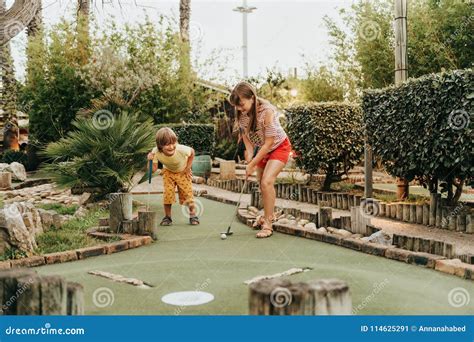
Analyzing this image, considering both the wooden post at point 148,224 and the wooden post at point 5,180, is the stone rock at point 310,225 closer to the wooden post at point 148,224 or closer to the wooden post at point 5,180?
the wooden post at point 148,224

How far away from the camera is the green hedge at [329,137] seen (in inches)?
417

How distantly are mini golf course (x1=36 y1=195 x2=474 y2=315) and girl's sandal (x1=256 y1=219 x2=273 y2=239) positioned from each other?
5.1 inches

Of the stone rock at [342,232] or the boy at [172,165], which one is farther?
the boy at [172,165]

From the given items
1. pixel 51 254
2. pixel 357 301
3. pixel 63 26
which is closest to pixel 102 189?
pixel 51 254

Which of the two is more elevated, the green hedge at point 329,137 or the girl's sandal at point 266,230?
the green hedge at point 329,137

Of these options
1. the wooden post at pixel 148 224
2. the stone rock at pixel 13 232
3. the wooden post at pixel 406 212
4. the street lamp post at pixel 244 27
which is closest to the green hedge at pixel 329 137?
the wooden post at pixel 406 212

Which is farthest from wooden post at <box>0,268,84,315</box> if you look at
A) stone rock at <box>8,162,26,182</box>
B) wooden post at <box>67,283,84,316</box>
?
stone rock at <box>8,162,26,182</box>

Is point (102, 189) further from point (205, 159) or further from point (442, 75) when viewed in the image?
point (205, 159)

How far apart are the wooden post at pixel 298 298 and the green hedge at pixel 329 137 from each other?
8.34 meters

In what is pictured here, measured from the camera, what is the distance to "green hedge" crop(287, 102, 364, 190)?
10.6 m

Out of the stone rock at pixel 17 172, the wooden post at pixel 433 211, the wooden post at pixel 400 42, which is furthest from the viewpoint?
the stone rock at pixel 17 172

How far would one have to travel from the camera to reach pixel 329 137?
10.7 m

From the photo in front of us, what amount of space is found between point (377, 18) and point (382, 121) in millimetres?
12230

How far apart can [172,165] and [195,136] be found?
878 cm
